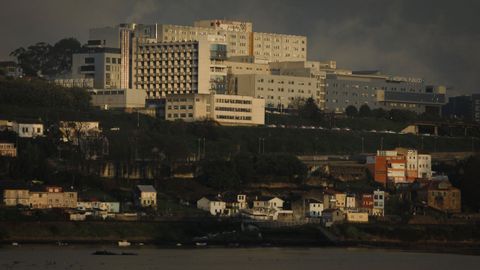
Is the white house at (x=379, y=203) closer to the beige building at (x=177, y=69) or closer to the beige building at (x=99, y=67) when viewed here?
the beige building at (x=177, y=69)

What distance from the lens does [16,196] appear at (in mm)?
99438

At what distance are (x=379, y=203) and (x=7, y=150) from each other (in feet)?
82.8

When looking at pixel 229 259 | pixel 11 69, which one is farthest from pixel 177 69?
pixel 229 259

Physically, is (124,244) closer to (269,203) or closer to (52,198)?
(52,198)

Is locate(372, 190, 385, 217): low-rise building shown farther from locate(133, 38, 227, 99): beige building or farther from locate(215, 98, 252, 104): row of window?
locate(133, 38, 227, 99): beige building

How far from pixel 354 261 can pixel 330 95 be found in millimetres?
80824

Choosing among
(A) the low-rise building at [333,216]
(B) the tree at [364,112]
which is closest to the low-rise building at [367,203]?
(A) the low-rise building at [333,216]

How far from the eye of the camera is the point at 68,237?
92.5 meters

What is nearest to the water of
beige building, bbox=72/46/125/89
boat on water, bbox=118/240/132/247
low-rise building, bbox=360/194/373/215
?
boat on water, bbox=118/240/132/247

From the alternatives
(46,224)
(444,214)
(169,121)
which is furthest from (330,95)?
(46,224)

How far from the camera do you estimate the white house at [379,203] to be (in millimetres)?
107188

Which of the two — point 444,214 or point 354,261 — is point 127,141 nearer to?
point 444,214

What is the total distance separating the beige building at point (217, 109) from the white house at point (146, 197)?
1323 inches

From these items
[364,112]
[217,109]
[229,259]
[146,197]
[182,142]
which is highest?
[364,112]
